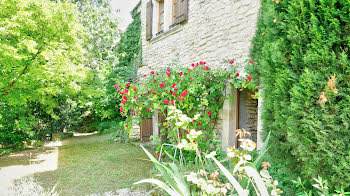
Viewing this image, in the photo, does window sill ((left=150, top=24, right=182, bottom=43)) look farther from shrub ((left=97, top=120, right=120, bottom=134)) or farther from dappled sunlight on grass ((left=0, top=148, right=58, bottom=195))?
shrub ((left=97, top=120, right=120, bottom=134))

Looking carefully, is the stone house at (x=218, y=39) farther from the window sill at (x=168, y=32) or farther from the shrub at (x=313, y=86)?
the shrub at (x=313, y=86)

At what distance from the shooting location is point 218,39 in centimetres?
409

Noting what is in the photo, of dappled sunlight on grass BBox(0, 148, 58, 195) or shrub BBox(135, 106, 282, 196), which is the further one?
dappled sunlight on grass BBox(0, 148, 58, 195)

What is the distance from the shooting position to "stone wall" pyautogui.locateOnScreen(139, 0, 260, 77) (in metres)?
3.47

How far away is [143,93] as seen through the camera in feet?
13.2

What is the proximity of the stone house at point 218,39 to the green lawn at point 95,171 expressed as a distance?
2067 mm

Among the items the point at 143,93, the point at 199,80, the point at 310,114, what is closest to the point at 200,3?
the point at 199,80

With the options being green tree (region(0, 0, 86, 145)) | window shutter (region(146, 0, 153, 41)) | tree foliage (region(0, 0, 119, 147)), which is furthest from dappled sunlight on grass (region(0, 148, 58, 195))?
window shutter (region(146, 0, 153, 41))

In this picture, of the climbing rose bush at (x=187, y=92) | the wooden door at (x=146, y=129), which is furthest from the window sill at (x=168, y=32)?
the wooden door at (x=146, y=129)

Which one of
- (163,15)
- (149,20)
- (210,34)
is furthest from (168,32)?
(210,34)

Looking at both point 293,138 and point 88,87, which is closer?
point 293,138

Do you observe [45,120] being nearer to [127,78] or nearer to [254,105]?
[127,78]

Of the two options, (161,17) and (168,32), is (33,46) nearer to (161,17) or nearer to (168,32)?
(168,32)

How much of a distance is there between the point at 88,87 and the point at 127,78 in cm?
189
